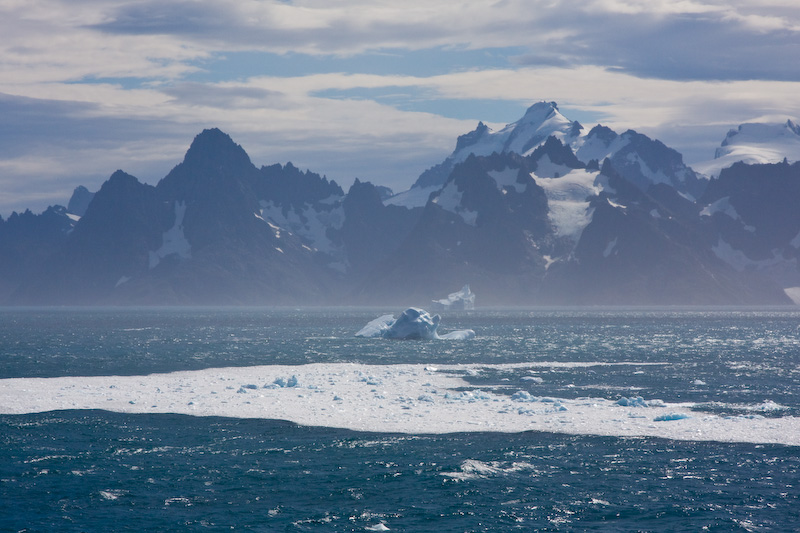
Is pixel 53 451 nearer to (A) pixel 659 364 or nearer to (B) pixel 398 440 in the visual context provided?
(B) pixel 398 440

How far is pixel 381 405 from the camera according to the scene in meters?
48.9

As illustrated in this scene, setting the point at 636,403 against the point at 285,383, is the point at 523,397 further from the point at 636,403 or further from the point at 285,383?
the point at 285,383

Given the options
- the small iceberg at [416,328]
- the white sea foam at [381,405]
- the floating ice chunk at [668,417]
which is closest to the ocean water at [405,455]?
the floating ice chunk at [668,417]

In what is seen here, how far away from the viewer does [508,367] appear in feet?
244

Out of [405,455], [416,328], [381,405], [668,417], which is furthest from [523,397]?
[416,328]

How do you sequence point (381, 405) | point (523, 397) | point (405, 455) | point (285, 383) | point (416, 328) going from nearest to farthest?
1. point (405, 455)
2. point (381, 405)
3. point (523, 397)
4. point (285, 383)
5. point (416, 328)

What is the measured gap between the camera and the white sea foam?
4144 cm

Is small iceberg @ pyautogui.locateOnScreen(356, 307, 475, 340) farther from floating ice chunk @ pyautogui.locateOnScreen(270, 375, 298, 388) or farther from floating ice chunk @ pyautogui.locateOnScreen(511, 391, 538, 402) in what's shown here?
floating ice chunk @ pyautogui.locateOnScreen(511, 391, 538, 402)

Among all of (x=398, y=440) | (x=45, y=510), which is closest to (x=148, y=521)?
(x=45, y=510)

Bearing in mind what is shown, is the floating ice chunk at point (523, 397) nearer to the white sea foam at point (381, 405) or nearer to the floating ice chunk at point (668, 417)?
the white sea foam at point (381, 405)

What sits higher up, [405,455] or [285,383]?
[405,455]

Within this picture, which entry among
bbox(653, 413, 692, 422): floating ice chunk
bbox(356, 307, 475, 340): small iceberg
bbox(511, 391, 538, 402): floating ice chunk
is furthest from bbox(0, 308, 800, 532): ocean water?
bbox(356, 307, 475, 340): small iceberg

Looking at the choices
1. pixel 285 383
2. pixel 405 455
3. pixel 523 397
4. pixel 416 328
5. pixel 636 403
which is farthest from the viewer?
pixel 416 328

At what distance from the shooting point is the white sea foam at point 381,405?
41438 millimetres
